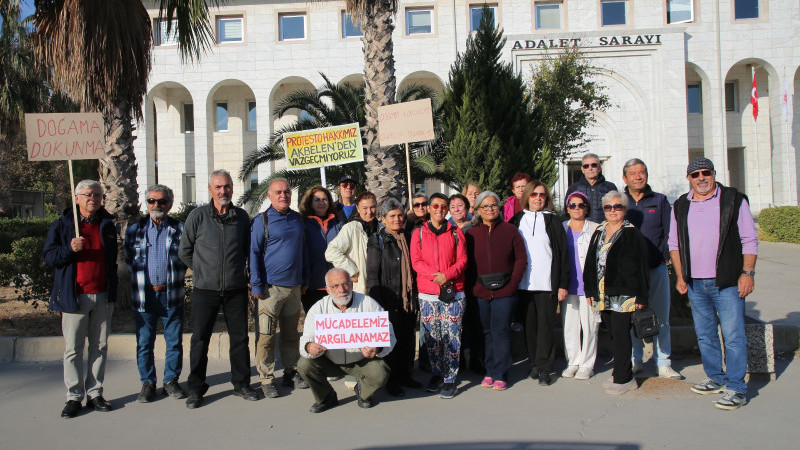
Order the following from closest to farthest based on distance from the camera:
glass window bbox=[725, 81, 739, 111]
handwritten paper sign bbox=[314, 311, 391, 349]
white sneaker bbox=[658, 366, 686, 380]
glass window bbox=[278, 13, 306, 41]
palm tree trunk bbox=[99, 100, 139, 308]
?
handwritten paper sign bbox=[314, 311, 391, 349], white sneaker bbox=[658, 366, 686, 380], palm tree trunk bbox=[99, 100, 139, 308], glass window bbox=[278, 13, 306, 41], glass window bbox=[725, 81, 739, 111]

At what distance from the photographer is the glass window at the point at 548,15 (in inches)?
894

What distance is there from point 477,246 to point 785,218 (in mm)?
16356

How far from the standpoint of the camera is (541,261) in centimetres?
531

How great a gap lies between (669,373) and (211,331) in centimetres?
450

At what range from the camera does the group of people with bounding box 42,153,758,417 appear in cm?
463

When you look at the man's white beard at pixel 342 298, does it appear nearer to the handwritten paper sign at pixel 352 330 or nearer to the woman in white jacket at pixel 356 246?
the handwritten paper sign at pixel 352 330

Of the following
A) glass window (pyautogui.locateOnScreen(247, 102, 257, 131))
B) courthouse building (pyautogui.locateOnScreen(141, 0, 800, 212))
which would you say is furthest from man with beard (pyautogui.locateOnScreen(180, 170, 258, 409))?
glass window (pyautogui.locateOnScreen(247, 102, 257, 131))

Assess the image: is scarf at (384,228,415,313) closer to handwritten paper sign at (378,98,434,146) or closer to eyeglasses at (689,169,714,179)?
handwritten paper sign at (378,98,434,146)

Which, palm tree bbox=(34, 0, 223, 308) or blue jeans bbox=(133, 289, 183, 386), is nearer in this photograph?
blue jeans bbox=(133, 289, 183, 386)

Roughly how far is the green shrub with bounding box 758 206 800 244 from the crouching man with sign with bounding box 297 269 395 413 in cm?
1692

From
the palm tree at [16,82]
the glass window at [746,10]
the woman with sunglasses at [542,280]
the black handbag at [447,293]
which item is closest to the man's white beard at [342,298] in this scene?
the black handbag at [447,293]

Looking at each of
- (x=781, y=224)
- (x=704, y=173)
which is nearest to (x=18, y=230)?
(x=704, y=173)

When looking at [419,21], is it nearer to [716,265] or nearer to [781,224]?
[781,224]

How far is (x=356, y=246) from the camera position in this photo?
17.0 ft
